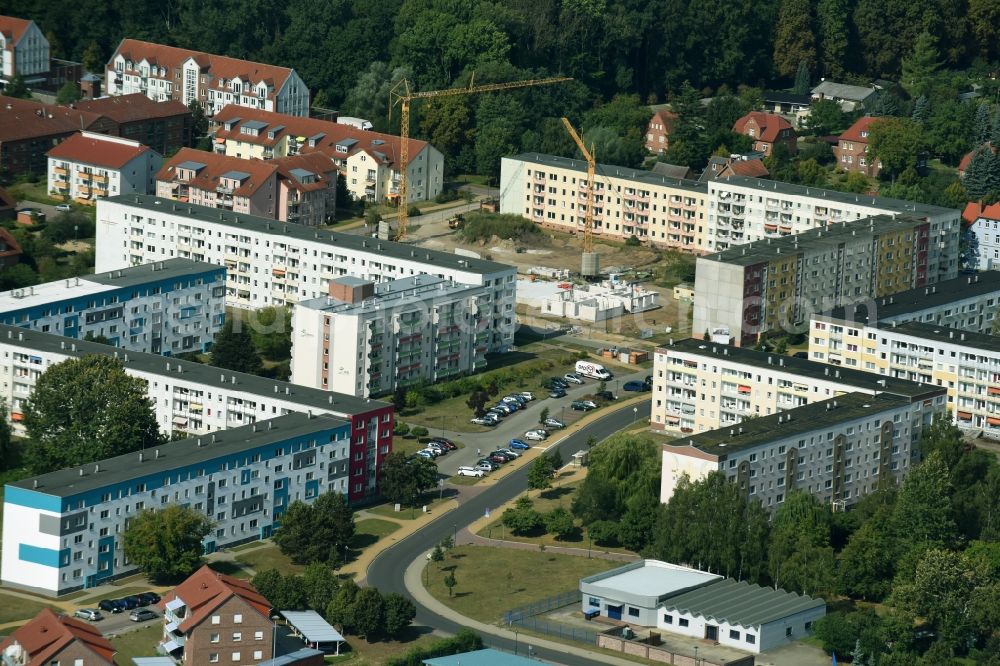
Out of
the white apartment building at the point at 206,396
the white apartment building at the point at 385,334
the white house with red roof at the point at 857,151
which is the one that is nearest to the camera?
the white apartment building at the point at 206,396

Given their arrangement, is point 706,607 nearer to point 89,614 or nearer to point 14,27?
point 89,614

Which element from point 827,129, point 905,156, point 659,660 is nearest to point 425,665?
point 659,660

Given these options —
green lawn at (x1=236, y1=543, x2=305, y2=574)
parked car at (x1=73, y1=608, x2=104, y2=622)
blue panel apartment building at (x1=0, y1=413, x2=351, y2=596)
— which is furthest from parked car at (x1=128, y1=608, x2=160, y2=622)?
green lawn at (x1=236, y1=543, x2=305, y2=574)

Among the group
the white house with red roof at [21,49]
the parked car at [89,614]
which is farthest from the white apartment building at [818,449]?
the white house with red roof at [21,49]

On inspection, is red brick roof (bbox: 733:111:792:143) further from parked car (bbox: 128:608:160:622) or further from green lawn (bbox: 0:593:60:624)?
green lawn (bbox: 0:593:60:624)

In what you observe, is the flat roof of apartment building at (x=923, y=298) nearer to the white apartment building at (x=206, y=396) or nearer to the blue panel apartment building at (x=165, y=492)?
the white apartment building at (x=206, y=396)

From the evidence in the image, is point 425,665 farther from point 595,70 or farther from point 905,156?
point 595,70
